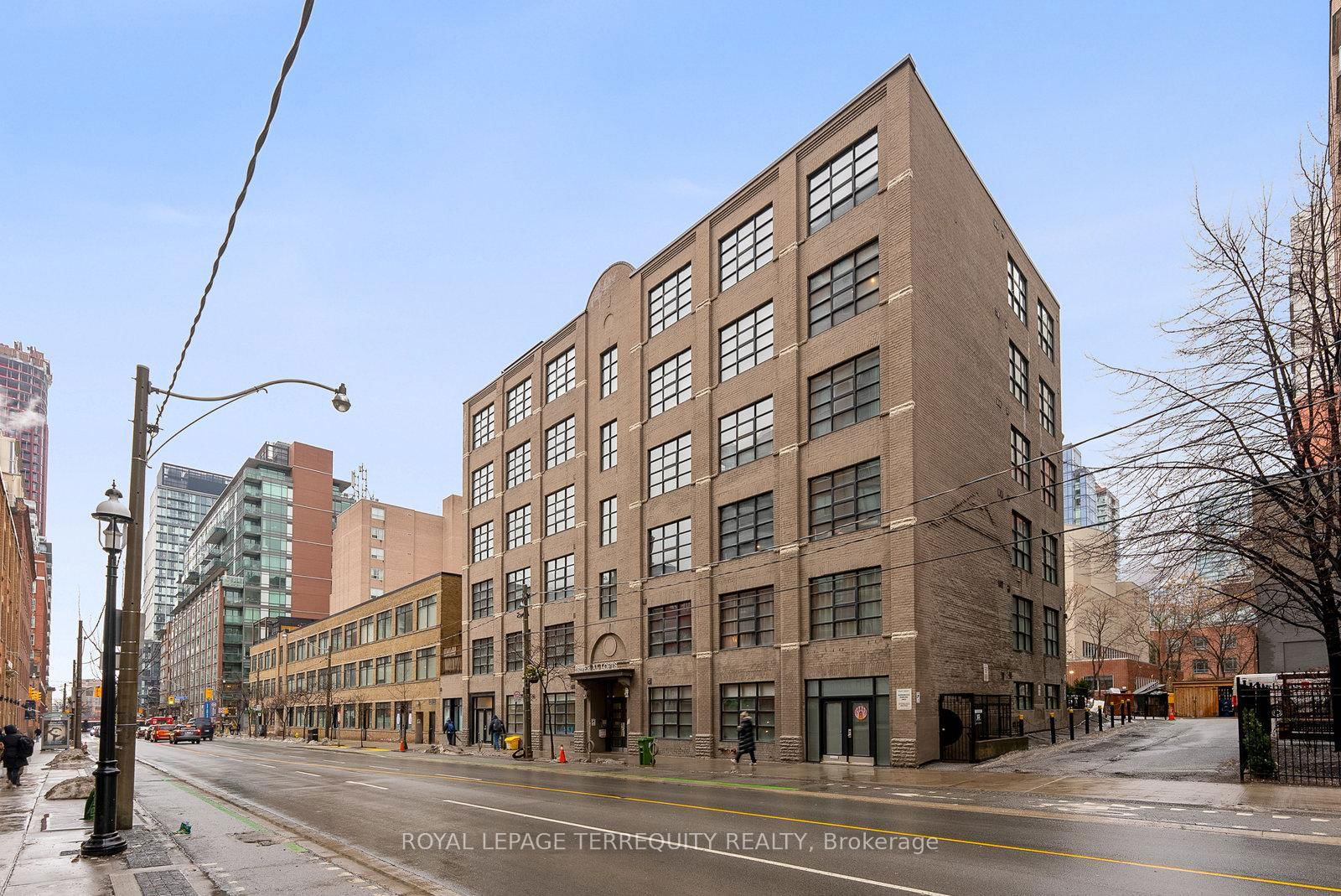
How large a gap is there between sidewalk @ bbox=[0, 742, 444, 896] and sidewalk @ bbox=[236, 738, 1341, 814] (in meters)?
13.0

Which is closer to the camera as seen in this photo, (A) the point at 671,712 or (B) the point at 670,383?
(A) the point at 671,712

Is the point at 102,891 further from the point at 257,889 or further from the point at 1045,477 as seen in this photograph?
the point at 1045,477

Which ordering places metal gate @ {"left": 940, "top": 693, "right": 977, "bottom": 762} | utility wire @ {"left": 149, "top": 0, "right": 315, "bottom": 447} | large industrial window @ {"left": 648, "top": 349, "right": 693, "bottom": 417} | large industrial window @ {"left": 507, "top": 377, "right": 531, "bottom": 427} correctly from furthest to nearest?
large industrial window @ {"left": 507, "top": 377, "right": 531, "bottom": 427}, large industrial window @ {"left": 648, "top": 349, "right": 693, "bottom": 417}, metal gate @ {"left": 940, "top": 693, "right": 977, "bottom": 762}, utility wire @ {"left": 149, "top": 0, "right": 315, "bottom": 447}

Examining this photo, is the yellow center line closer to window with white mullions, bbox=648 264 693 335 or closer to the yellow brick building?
window with white mullions, bbox=648 264 693 335

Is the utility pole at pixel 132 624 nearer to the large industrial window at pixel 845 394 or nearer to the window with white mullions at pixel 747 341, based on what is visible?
the large industrial window at pixel 845 394

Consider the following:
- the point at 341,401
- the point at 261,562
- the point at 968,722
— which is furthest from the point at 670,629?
the point at 261,562

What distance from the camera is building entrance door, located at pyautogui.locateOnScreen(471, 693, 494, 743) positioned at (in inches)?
2129

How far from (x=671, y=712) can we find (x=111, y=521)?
2739cm

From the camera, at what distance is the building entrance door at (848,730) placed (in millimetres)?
30766

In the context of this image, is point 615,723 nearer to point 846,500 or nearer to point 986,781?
point 846,500

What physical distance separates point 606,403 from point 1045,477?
68.4ft


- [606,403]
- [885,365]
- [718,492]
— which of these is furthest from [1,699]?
[885,365]

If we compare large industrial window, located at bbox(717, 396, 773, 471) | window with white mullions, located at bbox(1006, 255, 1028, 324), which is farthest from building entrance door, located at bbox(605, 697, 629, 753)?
window with white mullions, located at bbox(1006, 255, 1028, 324)

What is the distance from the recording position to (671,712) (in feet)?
129
